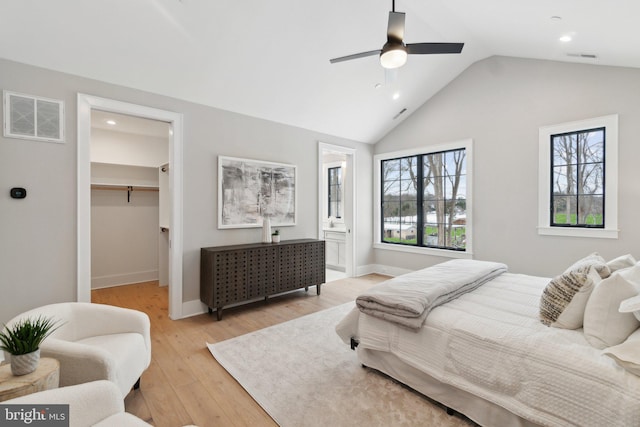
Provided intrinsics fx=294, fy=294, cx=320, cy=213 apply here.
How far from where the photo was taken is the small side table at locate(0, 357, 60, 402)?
122 centimetres

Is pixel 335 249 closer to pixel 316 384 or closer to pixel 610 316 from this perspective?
pixel 316 384

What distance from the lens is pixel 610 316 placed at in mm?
1503

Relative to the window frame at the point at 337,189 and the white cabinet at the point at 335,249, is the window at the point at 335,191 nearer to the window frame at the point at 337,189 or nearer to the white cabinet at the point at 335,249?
A: the window frame at the point at 337,189

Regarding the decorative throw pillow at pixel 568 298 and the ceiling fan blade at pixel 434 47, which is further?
the ceiling fan blade at pixel 434 47

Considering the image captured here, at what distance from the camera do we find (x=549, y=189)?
3.79 m

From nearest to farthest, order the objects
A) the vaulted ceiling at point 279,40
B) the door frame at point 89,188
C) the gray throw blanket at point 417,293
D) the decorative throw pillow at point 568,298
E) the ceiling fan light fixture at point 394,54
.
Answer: the decorative throw pillow at point 568,298 < the gray throw blanket at point 417,293 < the ceiling fan light fixture at point 394,54 < the vaulted ceiling at point 279,40 < the door frame at point 89,188

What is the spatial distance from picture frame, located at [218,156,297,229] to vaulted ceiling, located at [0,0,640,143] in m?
0.74

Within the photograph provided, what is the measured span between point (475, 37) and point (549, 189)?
7.13 feet

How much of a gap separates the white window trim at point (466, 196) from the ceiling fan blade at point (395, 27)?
115 inches

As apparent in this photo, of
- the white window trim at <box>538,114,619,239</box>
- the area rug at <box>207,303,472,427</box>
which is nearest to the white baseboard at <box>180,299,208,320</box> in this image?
the area rug at <box>207,303,472,427</box>

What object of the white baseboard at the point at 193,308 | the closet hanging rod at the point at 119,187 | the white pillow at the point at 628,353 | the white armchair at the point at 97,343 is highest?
the closet hanging rod at the point at 119,187

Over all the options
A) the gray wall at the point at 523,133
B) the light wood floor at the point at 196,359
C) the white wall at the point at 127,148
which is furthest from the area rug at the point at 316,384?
the white wall at the point at 127,148

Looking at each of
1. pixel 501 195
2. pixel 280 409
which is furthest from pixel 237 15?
pixel 501 195

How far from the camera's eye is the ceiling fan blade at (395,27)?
6.77ft
